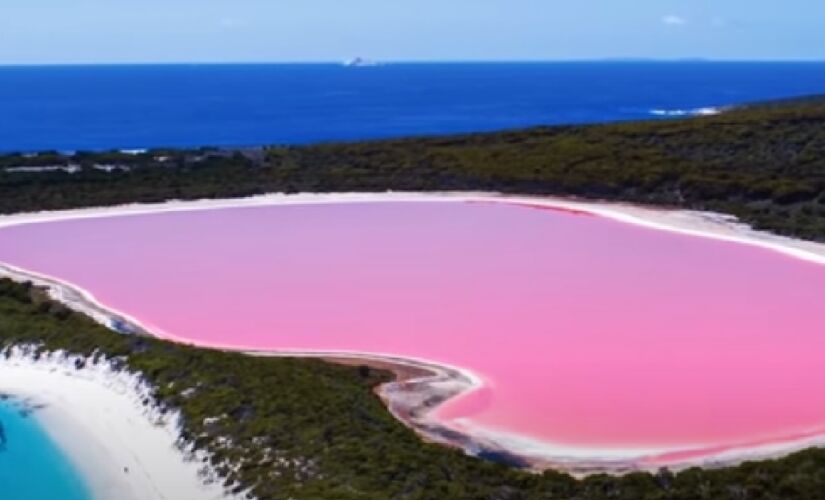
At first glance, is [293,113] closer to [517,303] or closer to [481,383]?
[517,303]

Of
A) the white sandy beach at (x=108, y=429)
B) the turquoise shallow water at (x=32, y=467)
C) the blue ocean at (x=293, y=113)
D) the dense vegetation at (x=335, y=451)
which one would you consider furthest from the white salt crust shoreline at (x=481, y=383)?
the blue ocean at (x=293, y=113)

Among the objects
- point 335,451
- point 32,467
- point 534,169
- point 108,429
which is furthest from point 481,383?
point 534,169

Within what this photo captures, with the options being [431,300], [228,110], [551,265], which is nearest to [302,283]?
[431,300]

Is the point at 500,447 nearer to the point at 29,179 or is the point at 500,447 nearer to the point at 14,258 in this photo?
the point at 14,258

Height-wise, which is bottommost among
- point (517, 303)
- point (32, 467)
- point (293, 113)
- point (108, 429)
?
point (32, 467)

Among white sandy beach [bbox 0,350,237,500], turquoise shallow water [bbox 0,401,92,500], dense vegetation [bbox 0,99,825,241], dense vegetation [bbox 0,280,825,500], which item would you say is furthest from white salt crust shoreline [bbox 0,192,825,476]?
dense vegetation [bbox 0,99,825,241]

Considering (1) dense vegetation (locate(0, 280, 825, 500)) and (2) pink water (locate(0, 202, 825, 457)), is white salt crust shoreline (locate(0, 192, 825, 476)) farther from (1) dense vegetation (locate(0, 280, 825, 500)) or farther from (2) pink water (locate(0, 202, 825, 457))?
(1) dense vegetation (locate(0, 280, 825, 500))
